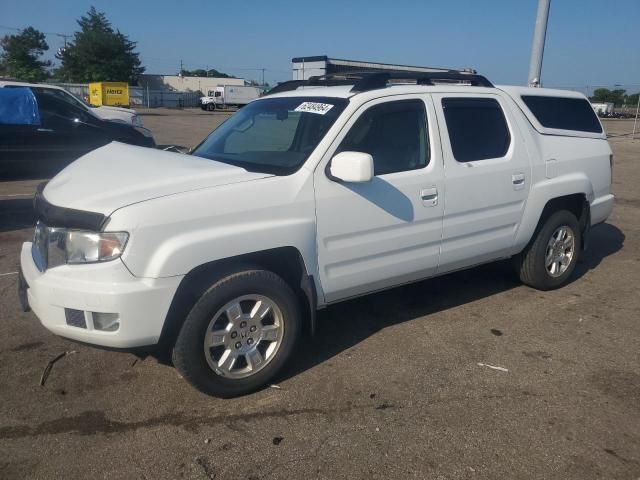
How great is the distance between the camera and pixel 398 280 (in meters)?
4.18

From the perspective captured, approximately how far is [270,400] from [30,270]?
1605 millimetres

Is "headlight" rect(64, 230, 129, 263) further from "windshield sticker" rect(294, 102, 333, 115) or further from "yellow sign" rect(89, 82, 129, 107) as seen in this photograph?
"yellow sign" rect(89, 82, 129, 107)

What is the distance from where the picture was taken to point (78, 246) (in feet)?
10.1

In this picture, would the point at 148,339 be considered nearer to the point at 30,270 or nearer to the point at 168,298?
the point at 168,298

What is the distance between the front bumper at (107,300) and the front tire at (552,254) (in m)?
3.43

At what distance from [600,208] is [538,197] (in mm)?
1284

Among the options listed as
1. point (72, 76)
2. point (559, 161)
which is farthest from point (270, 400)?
point (72, 76)

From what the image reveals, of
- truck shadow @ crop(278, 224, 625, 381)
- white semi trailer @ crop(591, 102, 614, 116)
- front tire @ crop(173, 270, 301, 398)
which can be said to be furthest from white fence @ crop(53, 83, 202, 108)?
front tire @ crop(173, 270, 301, 398)

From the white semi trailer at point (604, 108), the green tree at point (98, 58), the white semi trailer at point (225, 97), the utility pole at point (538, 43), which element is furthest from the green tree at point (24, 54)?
the utility pole at point (538, 43)

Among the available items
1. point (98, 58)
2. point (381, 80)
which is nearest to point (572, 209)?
point (381, 80)

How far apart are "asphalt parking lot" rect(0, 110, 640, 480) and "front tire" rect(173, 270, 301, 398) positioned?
153mm

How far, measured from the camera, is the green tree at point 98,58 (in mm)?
72250

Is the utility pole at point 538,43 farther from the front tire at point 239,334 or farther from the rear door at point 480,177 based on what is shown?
the front tire at point 239,334

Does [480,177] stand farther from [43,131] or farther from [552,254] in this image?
[43,131]
